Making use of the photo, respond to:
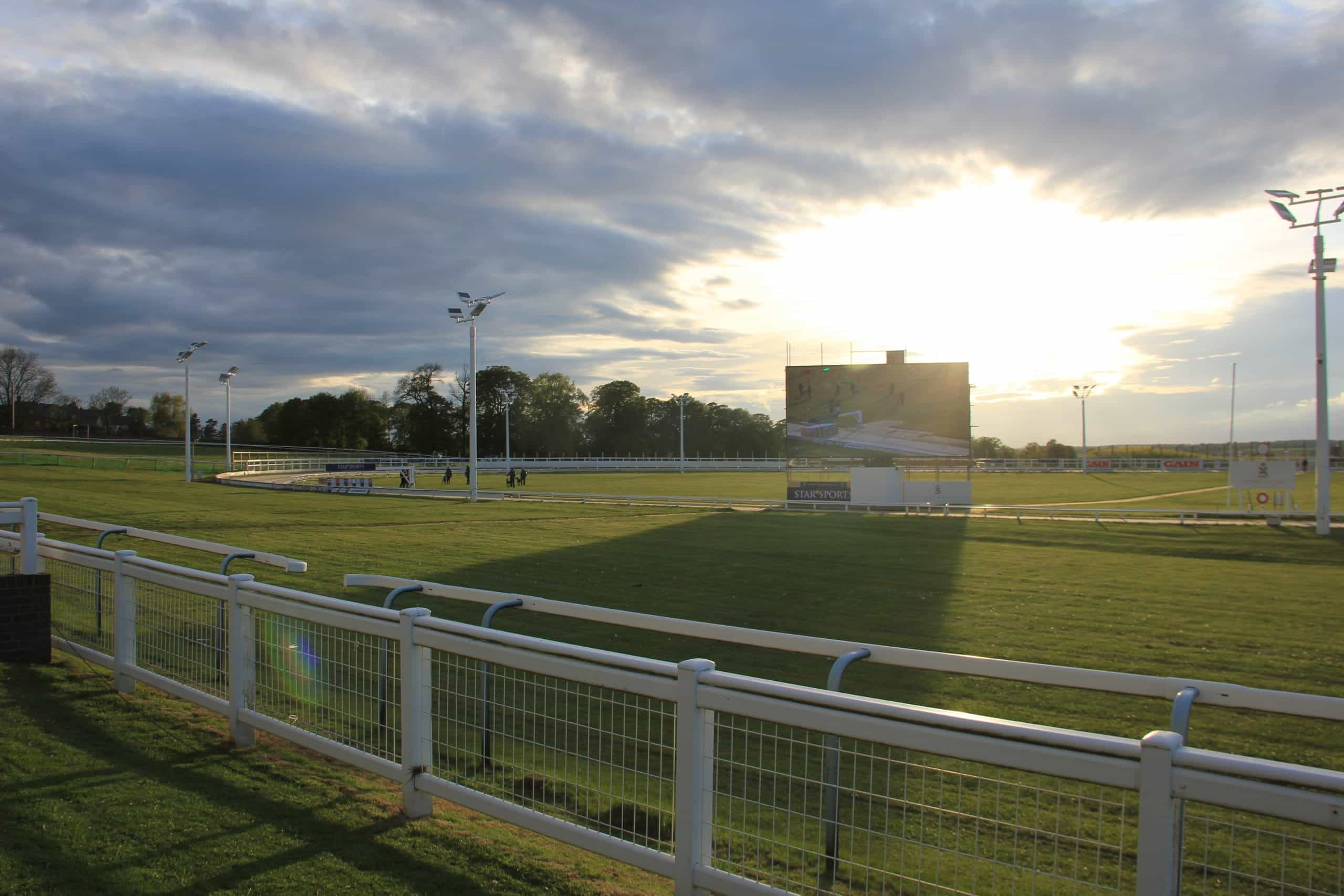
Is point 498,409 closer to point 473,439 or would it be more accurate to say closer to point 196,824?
point 473,439

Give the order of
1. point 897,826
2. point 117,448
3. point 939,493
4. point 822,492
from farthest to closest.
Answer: point 117,448 < point 822,492 < point 939,493 < point 897,826

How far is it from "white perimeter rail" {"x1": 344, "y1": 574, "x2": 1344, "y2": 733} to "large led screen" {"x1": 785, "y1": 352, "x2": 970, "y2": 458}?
105 feet

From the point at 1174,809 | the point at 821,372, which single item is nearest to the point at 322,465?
the point at 821,372

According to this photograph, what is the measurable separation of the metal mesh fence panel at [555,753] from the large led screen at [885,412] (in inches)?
1166

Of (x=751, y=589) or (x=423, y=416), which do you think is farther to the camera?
(x=423, y=416)

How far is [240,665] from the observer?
17.4ft

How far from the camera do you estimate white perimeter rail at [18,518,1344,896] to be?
2451mm

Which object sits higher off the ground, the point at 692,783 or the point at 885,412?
the point at 885,412

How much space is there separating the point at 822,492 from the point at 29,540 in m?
28.7

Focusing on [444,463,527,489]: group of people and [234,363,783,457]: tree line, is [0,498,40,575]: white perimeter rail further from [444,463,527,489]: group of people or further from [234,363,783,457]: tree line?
[234,363,783,457]: tree line

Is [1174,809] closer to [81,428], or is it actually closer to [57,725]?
[57,725]

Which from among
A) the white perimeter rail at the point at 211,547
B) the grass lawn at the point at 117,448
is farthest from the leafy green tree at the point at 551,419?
the white perimeter rail at the point at 211,547

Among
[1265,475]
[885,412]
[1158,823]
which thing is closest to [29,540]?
[1158,823]

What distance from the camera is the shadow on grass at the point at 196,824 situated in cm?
361
